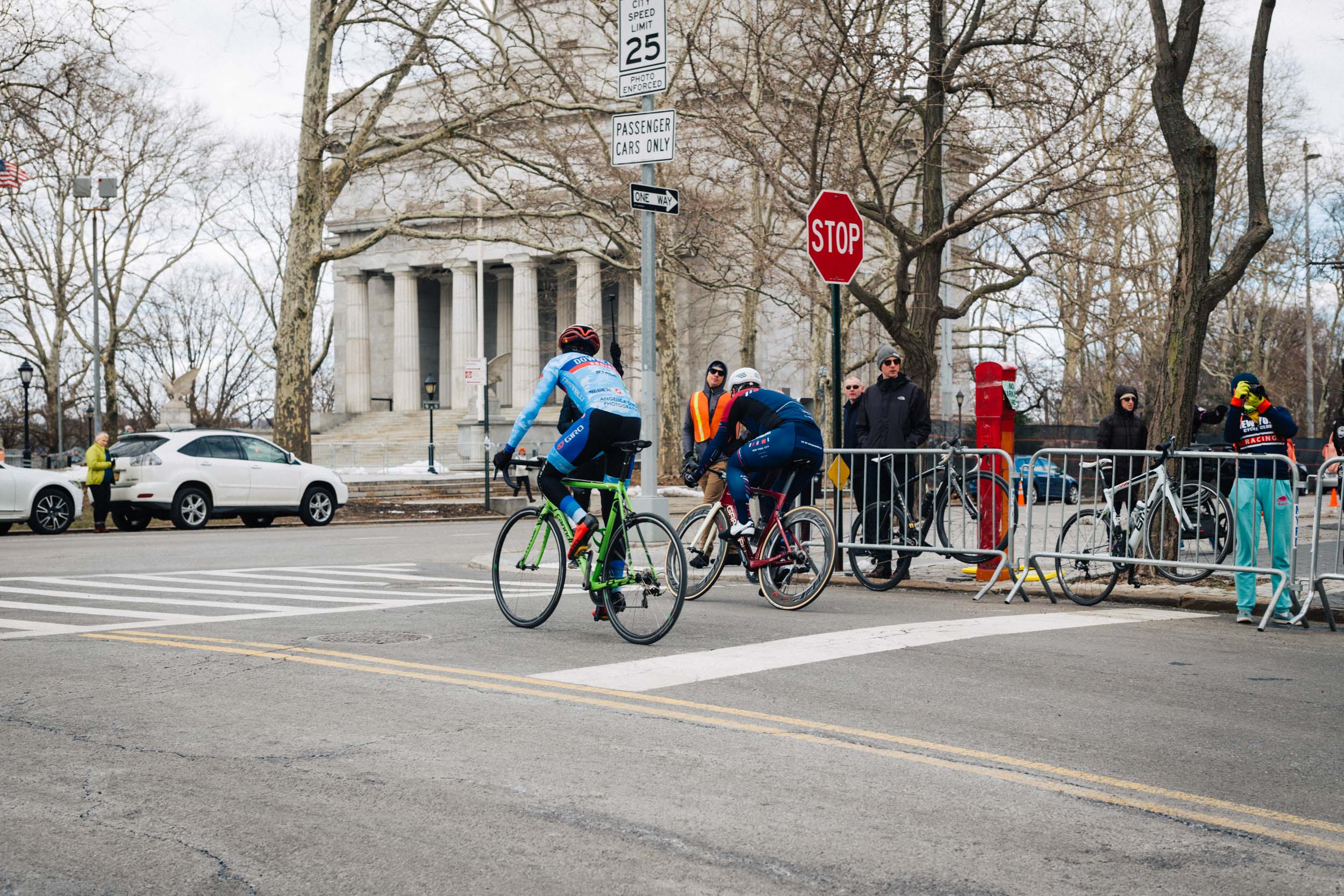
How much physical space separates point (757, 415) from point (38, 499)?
16119 mm

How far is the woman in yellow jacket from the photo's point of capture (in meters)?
23.3

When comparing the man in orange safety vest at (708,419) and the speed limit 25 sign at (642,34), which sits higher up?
the speed limit 25 sign at (642,34)

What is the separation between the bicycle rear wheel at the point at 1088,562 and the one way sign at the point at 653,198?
618cm

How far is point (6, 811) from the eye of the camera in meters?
4.73

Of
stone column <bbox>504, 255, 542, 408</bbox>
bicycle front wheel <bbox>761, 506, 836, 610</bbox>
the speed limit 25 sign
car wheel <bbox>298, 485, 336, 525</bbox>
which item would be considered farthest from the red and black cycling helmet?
stone column <bbox>504, 255, 542, 408</bbox>

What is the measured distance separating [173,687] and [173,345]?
254ft

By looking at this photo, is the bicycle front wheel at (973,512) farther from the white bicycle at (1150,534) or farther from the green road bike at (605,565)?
the green road bike at (605,565)

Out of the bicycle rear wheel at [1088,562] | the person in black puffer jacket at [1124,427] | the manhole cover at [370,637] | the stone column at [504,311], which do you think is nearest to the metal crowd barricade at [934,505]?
the bicycle rear wheel at [1088,562]

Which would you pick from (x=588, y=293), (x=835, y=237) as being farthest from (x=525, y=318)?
(x=835, y=237)

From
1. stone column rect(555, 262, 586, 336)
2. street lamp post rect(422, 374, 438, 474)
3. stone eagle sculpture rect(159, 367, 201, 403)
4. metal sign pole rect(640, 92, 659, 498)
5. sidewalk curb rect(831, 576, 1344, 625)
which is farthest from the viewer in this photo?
stone column rect(555, 262, 586, 336)

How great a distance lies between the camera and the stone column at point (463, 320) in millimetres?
68750

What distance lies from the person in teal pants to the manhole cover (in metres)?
6.23

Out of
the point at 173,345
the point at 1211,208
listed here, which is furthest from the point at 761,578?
the point at 173,345

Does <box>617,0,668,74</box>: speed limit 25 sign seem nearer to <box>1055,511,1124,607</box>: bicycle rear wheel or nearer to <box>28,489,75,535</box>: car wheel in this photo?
<box>1055,511,1124,607</box>: bicycle rear wheel
